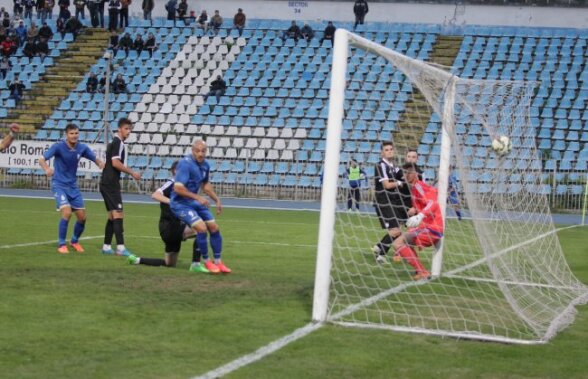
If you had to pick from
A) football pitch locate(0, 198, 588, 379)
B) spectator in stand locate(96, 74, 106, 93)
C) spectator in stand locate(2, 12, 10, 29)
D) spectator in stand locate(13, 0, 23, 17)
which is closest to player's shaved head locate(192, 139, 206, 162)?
football pitch locate(0, 198, 588, 379)

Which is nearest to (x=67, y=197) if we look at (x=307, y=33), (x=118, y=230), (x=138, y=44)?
(x=118, y=230)

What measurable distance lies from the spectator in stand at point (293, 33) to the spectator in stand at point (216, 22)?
115 inches

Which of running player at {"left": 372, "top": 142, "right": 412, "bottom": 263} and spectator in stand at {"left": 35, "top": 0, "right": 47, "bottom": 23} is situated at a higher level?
spectator in stand at {"left": 35, "top": 0, "right": 47, "bottom": 23}

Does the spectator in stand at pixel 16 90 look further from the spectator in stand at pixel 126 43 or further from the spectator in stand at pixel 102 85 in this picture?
the spectator in stand at pixel 126 43

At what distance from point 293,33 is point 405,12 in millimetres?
4992

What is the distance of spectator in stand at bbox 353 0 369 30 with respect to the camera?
41.3m

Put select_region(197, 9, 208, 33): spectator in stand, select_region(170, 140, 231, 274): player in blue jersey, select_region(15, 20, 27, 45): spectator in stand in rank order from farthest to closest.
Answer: select_region(15, 20, 27, 45): spectator in stand < select_region(197, 9, 208, 33): spectator in stand < select_region(170, 140, 231, 274): player in blue jersey

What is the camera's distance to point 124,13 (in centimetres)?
4422

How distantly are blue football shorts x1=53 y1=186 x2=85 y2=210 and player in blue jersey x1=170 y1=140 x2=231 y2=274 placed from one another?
2.92 meters

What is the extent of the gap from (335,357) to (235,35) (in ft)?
117

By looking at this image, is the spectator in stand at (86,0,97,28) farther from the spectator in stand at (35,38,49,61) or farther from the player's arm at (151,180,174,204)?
the player's arm at (151,180,174,204)

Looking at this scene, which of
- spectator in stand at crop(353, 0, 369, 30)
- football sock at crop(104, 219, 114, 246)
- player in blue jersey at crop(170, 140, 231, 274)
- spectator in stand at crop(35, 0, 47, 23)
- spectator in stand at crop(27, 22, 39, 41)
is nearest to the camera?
player in blue jersey at crop(170, 140, 231, 274)

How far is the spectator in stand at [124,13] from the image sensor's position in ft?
144

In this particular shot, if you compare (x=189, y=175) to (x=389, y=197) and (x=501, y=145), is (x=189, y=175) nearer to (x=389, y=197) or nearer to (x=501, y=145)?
(x=389, y=197)
